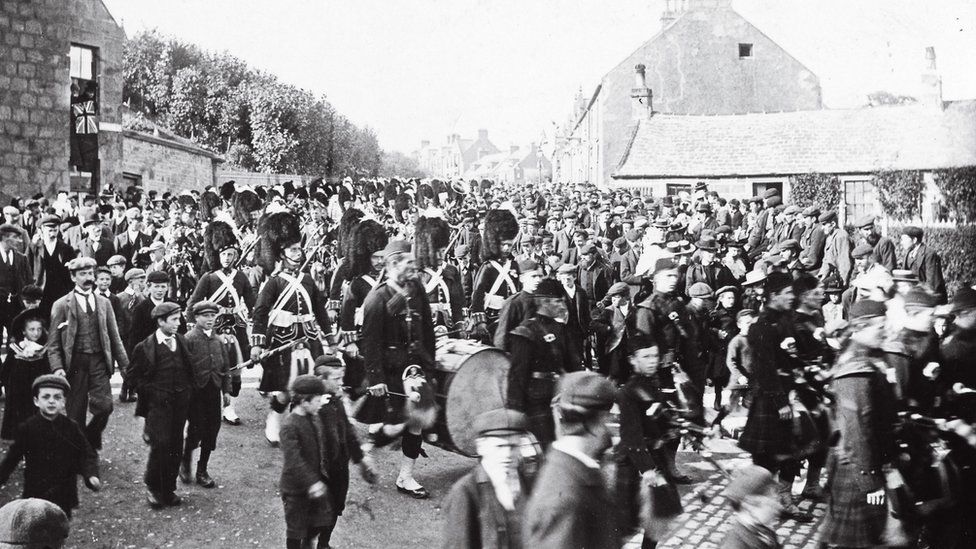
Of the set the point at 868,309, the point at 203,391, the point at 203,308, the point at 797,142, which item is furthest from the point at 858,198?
the point at 203,391

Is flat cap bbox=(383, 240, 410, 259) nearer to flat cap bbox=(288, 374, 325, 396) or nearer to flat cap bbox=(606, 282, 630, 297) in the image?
flat cap bbox=(288, 374, 325, 396)

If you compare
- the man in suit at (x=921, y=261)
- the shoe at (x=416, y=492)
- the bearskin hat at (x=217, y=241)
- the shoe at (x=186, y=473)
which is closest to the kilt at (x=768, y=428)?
the shoe at (x=416, y=492)

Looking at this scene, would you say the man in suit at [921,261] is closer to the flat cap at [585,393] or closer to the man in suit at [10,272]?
the flat cap at [585,393]

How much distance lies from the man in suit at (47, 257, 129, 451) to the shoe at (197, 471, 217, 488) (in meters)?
1.00

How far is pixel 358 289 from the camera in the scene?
8.62 metres

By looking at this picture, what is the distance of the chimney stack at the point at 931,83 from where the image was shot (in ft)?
102

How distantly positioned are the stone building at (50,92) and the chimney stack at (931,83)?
24.4 metres

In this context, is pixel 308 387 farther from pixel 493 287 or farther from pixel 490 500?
pixel 493 287

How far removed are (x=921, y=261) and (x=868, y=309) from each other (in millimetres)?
6936

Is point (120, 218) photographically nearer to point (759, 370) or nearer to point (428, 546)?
point (428, 546)

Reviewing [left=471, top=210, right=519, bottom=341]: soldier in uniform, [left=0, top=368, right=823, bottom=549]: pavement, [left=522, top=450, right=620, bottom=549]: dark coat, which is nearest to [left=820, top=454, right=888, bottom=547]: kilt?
[left=0, top=368, right=823, bottom=549]: pavement

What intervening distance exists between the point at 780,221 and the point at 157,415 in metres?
12.4

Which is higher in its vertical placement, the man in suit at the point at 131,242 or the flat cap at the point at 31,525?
the man in suit at the point at 131,242

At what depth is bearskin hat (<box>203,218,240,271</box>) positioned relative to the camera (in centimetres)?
1141
